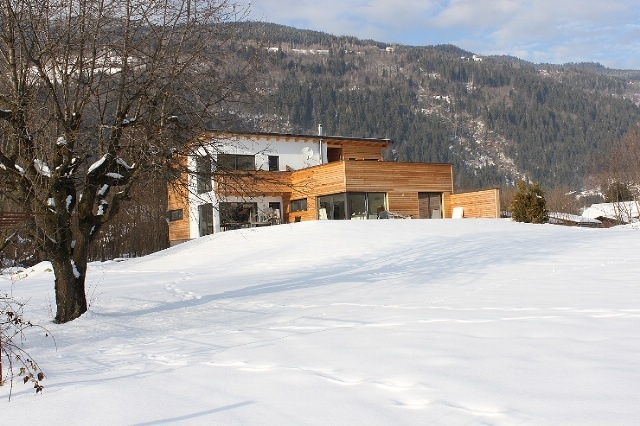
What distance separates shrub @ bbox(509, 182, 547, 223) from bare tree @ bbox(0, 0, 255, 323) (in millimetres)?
19526

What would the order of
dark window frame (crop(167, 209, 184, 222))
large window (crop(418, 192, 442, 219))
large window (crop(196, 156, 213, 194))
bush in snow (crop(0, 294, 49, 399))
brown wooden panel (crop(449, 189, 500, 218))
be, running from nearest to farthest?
1. bush in snow (crop(0, 294, 49, 399))
2. large window (crop(196, 156, 213, 194))
3. brown wooden panel (crop(449, 189, 500, 218))
4. large window (crop(418, 192, 442, 219))
5. dark window frame (crop(167, 209, 184, 222))

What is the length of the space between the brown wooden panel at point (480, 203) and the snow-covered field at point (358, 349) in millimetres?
14474

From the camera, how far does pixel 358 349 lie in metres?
5.80

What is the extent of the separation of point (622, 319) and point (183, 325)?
17.9 ft

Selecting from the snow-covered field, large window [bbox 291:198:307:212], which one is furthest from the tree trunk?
large window [bbox 291:198:307:212]

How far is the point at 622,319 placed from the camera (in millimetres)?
6539

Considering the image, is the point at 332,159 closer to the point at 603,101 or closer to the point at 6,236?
the point at 6,236

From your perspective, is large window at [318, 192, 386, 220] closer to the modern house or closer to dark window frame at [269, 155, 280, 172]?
the modern house

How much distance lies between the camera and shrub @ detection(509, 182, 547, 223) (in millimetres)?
25625

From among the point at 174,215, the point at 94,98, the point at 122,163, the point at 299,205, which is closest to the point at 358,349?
the point at 122,163

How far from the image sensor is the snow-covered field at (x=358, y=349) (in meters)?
4.11

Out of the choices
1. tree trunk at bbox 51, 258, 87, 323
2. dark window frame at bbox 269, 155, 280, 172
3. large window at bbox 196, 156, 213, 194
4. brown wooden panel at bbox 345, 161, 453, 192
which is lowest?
tree trunk at bbox 51, 258, 87, 323

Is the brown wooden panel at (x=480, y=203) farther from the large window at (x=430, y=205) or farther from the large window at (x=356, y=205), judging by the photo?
the large window at (x=356, y=205)

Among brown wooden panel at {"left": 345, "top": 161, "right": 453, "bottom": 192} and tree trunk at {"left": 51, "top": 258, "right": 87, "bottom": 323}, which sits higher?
brown wooden panel at {"left": 345, "top": 161, "right": 453, "bottom": 192}
